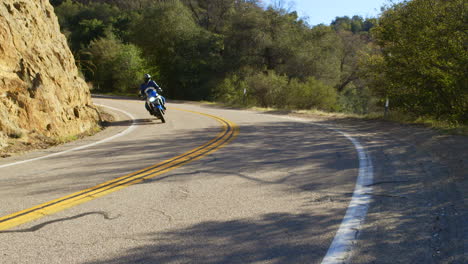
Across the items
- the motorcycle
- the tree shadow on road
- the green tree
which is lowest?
the tree shadow on road

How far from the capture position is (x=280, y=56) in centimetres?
3906

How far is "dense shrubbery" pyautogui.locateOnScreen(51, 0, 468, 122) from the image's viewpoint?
12.6 m

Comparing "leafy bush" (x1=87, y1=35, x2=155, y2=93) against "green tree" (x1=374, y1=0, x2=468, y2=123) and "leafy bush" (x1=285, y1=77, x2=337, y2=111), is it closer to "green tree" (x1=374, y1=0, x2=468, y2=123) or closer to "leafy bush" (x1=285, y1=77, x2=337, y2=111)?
"leafy bush" (x1=285, y1=77, x2=337, y2=111)

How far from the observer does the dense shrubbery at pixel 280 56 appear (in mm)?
12578

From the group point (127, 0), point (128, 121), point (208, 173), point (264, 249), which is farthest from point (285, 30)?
point (127, 0)

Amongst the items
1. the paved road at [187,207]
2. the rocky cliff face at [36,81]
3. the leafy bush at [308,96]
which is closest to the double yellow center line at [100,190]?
the paved road at [187,207]

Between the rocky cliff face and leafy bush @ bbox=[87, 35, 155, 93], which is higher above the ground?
leafy bush @ bbox=[87, 35, 155, 93]

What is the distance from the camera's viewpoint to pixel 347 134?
11.4m

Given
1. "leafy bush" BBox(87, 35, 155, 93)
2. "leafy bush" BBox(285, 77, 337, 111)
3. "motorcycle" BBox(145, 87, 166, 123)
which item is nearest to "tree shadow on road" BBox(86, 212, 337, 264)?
"motorcycle" BBox(145, 87, 166, 123)

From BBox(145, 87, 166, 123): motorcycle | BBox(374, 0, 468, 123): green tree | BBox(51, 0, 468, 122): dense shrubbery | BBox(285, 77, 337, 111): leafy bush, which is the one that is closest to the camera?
BBox(374, 0, 468, 123): green tree

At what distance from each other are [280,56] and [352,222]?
3635 cm

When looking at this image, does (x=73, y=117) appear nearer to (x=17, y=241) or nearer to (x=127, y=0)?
(x=17, y=241)

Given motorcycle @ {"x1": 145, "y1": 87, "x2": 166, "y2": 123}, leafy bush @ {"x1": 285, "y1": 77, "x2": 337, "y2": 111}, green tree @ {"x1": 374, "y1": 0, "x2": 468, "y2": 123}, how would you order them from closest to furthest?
green tree @ {"x1": 374, "y1": 0, "x2": 468, "y2": 123} → motorcycle @ {"x1": 145, "y1": 87, "x2": 166, "y2": 123} → leafy bush @ {"x1": 285, "y1": 77, "x2": 337, "y2": 111}

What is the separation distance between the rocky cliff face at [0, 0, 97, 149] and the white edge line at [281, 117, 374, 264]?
25.0 ft
